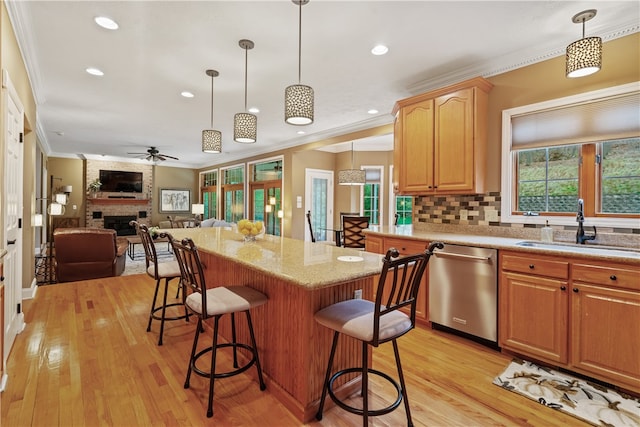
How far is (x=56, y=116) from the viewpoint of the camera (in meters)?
5.35

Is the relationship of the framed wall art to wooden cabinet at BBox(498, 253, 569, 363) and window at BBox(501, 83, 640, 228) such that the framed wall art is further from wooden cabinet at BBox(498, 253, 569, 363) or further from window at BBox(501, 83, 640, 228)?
wooden cabinet at BBox(498, 253, 569, 363)

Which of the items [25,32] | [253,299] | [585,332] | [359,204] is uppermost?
[25,32]

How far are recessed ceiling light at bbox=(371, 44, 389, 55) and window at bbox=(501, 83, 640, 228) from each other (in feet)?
4.41

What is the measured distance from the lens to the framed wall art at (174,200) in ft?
37.5

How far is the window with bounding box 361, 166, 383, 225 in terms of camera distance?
801 centimetres

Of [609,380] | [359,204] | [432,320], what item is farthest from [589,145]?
[359,204]

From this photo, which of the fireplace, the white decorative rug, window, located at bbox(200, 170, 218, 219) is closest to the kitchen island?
the white decorative rug

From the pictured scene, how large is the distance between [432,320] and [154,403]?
2.35 meters

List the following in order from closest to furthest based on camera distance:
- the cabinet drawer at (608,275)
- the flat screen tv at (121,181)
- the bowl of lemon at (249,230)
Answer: the cabinet drawer at (608,275), the bowl of lemon at (249,230), the flat screen tv at (121,181)

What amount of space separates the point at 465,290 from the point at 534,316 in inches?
20.5

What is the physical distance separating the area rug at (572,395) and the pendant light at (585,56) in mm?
2156

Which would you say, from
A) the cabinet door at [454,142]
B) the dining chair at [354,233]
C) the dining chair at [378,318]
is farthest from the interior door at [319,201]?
the dining chair at [378,318]

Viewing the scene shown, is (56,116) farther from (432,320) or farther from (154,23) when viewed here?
(432,320)

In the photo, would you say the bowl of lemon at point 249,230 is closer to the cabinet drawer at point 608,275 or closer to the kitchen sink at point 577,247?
the kitchen sink at point 577,247
